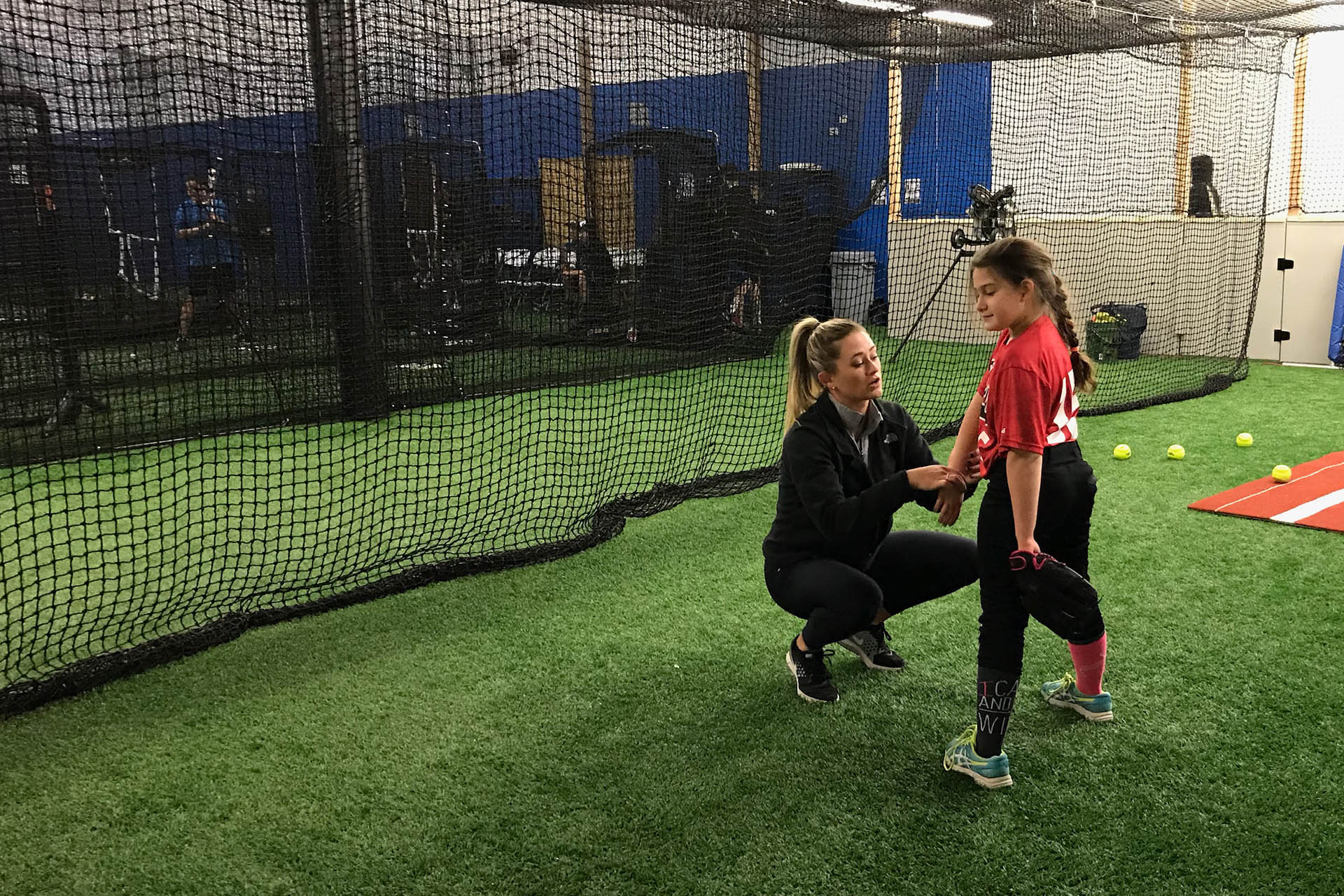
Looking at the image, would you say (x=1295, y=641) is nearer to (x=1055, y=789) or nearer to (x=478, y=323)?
(x=1055, y=789)

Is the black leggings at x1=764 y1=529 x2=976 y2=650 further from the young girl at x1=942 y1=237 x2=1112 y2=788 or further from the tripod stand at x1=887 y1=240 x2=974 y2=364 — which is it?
Result: the tripod stand at x1=887 y1=240 x2=974 y2=364

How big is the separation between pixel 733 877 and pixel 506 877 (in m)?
0.43

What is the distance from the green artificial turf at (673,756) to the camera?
2.01m

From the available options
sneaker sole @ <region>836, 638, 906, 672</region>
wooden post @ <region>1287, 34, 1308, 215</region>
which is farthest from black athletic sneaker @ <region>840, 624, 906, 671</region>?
wooden post @ <region>1287, 34, 1308, 215</region>

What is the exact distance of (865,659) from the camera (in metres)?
2.88

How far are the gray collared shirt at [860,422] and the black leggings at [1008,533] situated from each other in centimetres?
40

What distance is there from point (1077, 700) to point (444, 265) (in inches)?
170

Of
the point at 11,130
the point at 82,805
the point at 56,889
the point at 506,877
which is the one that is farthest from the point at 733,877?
the point at 11,130

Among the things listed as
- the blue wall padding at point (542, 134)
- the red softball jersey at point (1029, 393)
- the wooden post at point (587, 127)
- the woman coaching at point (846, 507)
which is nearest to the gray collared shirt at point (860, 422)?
the woman coaching at point (846, 507)

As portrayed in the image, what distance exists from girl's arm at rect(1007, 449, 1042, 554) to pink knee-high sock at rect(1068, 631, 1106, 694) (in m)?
0.49

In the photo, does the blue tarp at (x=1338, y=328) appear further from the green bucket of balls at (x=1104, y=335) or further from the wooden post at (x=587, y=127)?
the wooden post at (x=587, y=127)

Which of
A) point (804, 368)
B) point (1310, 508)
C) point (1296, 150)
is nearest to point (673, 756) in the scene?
point (804, 368)

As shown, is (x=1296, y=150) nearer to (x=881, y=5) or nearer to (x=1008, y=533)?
(x=881, y=5)

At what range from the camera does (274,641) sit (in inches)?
125
